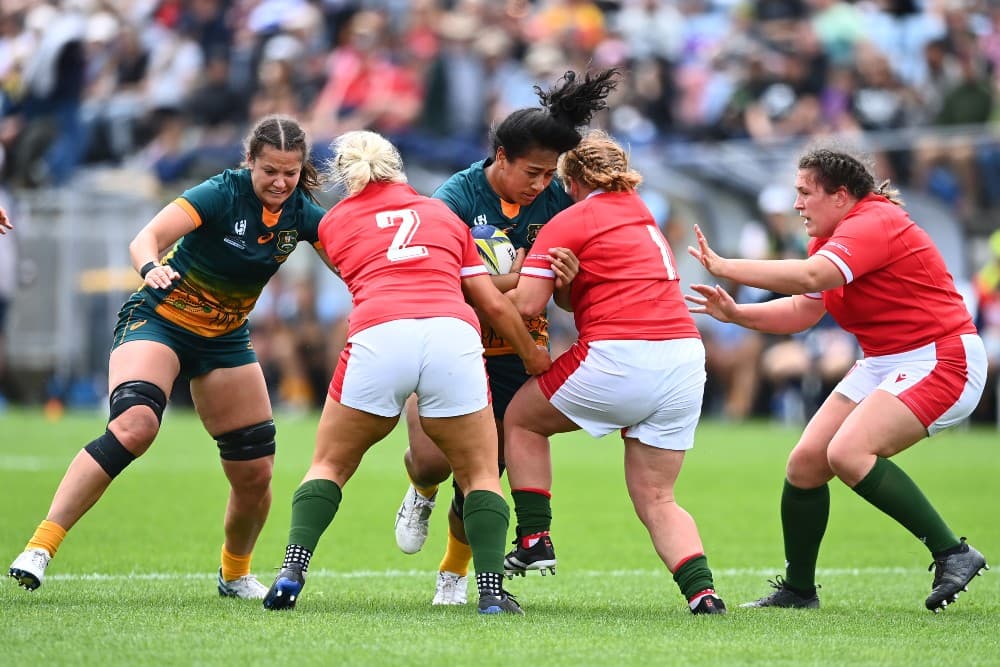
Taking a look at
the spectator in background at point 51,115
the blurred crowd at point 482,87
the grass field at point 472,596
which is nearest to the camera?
the grass field at point 472,596

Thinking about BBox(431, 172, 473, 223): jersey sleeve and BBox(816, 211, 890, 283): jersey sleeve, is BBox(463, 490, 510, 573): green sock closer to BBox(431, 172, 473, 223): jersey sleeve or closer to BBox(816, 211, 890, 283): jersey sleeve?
BBox(431, 172, 473, 223): jersey sleeve

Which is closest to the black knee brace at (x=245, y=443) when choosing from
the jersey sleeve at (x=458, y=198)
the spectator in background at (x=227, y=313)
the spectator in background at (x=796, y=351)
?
the spectator in background at (x=227, y=313)

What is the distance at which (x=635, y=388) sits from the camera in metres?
5.96

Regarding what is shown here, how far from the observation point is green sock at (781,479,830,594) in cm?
655

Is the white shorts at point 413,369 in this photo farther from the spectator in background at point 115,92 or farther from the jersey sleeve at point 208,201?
the spectator in background at point 115,92

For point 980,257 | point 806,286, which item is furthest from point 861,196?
point 980,257

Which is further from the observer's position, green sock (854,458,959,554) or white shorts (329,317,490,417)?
green sock (854,458,959,554)

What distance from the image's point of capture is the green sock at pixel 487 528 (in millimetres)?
5812

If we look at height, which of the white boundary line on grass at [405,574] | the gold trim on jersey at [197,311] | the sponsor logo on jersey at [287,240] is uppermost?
the sponsor logo on jersey at [287,240]

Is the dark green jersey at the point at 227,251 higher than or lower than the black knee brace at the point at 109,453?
higher

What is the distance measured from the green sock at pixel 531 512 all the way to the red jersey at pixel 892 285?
1.59m

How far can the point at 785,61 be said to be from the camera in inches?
744

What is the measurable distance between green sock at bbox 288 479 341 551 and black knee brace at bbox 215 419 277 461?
33.1 inches

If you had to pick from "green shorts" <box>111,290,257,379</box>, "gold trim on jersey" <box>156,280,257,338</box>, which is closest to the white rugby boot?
"green shorts" <box>111,290,257,379</box>
